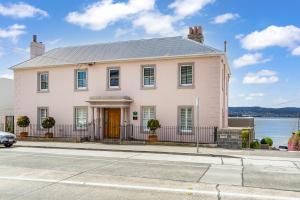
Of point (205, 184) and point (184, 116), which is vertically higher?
point (184, 116)

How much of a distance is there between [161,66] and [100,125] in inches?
259

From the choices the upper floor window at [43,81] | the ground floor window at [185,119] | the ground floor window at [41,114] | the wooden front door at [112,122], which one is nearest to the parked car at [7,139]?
the ground floor window at [41,114]

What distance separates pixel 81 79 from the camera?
27109 millimetres

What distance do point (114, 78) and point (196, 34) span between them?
7383mm

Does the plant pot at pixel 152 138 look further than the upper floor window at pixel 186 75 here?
No

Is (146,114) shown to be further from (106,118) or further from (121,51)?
(121,51)

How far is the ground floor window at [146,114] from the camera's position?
80.4 feet

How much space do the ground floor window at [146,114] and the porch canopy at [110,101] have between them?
1.28m

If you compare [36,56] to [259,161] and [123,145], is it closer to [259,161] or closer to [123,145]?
[123,145]

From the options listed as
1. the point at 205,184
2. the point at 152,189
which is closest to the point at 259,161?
the point at 205,184

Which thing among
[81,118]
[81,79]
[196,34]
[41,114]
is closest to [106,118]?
[81,118]

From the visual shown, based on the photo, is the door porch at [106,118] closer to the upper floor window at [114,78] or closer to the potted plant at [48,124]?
the upper floor window at [114,78]

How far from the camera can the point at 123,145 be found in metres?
22.4

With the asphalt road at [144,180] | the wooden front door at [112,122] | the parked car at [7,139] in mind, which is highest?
the wooden front door at [112,122]
